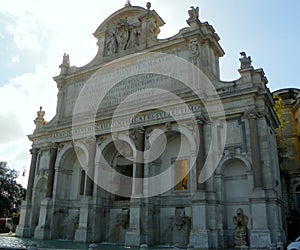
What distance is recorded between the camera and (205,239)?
16859 millimetres

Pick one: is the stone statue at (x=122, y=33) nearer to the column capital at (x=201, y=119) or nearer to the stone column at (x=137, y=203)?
the stone column at (x=137, y=203)

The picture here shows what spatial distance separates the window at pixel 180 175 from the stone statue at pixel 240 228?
13.2ft

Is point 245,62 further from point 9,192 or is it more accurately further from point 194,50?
point 9,192

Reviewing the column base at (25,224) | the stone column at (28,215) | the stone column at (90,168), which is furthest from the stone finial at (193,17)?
the column base at (25,224)

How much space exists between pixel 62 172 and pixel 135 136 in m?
7.95

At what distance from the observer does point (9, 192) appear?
42.4 metres

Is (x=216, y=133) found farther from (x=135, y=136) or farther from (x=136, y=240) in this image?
(x=136, y=240)

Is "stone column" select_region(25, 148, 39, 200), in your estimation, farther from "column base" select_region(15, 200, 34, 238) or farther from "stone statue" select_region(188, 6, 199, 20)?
"stone statue" select_region(188, 6, 199, 20)

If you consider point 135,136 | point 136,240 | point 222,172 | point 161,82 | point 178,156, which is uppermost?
point 161,82

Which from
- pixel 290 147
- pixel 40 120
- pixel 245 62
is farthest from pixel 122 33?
pixel 290 147

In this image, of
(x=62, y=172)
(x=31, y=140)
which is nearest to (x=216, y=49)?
(x=62, y=172)

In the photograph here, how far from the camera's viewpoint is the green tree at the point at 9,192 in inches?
1629

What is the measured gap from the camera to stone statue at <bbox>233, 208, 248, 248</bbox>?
1659cm

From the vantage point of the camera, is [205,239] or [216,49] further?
[216,49]
